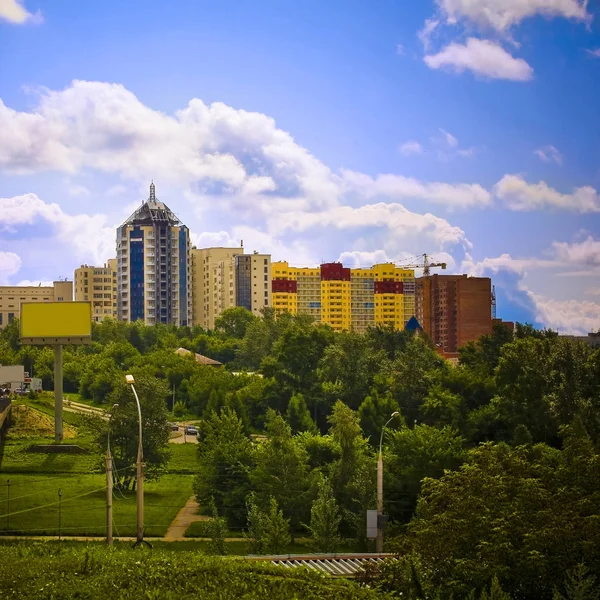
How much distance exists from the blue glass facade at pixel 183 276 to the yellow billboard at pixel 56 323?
9344cm

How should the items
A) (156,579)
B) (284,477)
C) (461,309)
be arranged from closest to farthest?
(156,579)
(284,477)
(461,309)

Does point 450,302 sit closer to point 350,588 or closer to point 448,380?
point 448,380

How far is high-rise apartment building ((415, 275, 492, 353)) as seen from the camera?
156125 mm

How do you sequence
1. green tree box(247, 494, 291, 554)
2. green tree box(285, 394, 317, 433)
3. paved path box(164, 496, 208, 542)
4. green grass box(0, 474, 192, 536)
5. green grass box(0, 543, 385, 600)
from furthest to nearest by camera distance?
green tree box(285, 394, 317, 433) < paved path box(164, 496, 208, 542) < green grass box(0, 474, 192, 536) < green tree box(247, 494, 291, 554) < green grass box(0, 543, 385, 600)

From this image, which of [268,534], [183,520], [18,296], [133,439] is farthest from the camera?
[18,296]

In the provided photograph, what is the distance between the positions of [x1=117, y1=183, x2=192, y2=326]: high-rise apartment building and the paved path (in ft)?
356

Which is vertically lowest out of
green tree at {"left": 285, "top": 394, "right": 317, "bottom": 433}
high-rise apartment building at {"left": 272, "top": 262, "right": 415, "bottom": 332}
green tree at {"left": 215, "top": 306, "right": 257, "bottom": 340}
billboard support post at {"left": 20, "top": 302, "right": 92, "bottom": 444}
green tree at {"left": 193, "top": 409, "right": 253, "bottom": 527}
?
green tree at {"left": 193, "top": 409, "right": 253, "bottom": 527}

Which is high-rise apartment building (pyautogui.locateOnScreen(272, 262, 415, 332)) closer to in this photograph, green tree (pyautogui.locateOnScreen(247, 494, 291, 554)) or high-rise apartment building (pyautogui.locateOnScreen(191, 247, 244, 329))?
high-rise apartment building (pyautogui.locateOnScreen(191, 247, 244, 329))

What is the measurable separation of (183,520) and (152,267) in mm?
114366

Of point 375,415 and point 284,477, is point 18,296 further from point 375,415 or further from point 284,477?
point 284,477

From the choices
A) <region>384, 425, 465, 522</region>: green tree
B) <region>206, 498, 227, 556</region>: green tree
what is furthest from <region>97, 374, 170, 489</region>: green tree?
<region>206, 498, 227, 556</region>: green tree

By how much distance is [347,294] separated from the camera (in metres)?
186

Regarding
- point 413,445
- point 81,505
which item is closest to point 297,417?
point 413,445

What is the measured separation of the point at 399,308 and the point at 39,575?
166 metres
